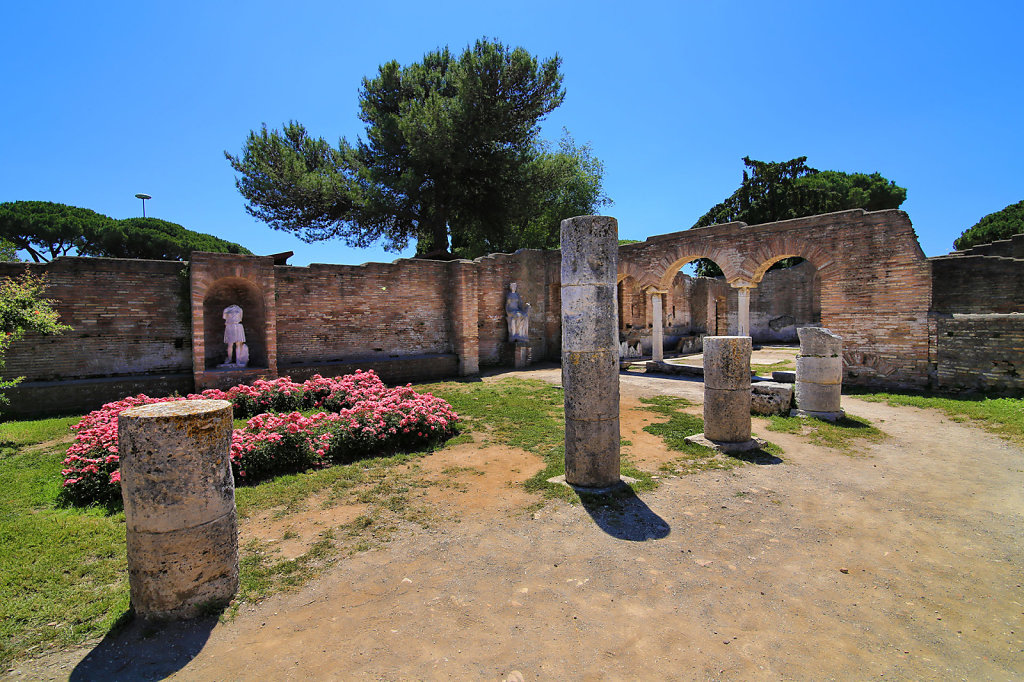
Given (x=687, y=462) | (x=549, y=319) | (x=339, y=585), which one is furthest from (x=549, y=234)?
(x=339, y=585)

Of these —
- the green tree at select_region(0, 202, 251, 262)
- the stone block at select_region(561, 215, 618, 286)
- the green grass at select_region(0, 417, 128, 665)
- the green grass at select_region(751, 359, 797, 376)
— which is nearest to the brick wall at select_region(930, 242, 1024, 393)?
the green grass at select_region(751, 359, 797, 376)

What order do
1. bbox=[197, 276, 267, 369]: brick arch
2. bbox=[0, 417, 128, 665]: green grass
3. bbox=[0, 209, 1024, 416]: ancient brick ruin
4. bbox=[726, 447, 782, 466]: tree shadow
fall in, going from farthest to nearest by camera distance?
bbox=[197, 276, 267, 369]: brick arch < bbox=[0, 209, 1024, 416]: ancient brick ruin < bbox=[726, 447, 782, 466]: tree shadow < bbox=[0, 417, 128, 665]: green grass

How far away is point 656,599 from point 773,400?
22.7 feet

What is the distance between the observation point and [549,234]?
28922 millimetres

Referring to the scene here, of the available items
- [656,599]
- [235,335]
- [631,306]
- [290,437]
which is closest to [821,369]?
[656,599]

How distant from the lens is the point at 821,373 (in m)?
8.60

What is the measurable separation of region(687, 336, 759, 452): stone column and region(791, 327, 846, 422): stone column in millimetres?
2313

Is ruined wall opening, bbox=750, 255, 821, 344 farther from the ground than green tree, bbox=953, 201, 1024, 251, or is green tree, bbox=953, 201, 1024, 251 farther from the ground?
green tree, bbox=953, 201, 1024, 251

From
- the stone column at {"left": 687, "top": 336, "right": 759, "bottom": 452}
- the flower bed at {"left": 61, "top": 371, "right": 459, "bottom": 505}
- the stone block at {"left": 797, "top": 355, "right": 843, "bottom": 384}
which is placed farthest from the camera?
the stone block at {"left": 797, "top": 355, "right": 843, "bottom": 384}

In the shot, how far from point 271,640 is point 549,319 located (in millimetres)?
15287

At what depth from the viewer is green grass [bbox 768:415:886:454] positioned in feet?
24.0

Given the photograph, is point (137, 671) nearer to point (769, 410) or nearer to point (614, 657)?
point (614, 657)

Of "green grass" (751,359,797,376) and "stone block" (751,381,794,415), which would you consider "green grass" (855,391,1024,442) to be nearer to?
"stone block" (751,381,794,415)

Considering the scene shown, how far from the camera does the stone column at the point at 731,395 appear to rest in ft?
23.2
